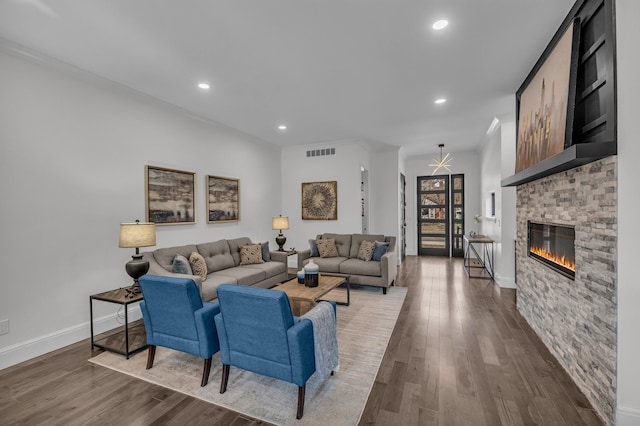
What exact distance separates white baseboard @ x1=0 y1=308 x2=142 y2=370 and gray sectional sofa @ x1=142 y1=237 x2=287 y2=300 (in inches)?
29.6

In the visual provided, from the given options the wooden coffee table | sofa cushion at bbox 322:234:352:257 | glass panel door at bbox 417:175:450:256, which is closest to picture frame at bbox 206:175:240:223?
sofa cushion at bbox 322:234:352:257

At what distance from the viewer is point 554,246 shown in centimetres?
302

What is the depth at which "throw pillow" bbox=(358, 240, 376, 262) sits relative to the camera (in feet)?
17.6

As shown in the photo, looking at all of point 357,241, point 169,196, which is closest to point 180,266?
point 169,196

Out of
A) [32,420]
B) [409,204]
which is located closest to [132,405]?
[32,420]

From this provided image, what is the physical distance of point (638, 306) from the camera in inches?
71.8

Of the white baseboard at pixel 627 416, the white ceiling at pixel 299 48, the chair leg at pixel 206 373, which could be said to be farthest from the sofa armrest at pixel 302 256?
the white baseboard at pixel 627 416

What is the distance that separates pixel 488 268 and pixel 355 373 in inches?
208

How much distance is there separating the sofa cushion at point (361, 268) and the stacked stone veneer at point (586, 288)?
2.32m

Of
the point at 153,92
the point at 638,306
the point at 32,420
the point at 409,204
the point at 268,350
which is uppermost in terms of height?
the point at 153,92

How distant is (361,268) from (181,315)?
3.25m

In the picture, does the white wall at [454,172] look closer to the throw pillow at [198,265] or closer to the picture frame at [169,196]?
the picture frame at [169,196]

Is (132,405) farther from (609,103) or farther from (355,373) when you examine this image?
(609,103)

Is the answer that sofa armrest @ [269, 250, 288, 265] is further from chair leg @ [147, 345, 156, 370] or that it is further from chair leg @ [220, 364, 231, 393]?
chair leg @ [220, 364, 231, 393]
